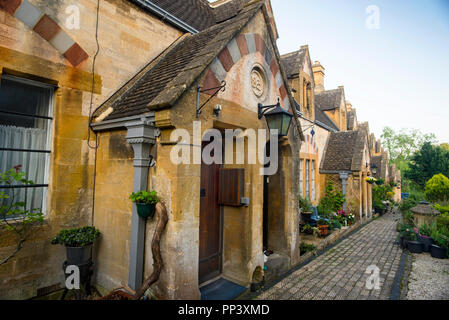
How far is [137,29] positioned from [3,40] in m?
2.91

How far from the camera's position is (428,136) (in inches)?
1753

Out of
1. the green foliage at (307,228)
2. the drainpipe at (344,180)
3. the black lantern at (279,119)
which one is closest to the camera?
the black lantern at (279,119)

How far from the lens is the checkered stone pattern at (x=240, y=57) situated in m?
4.24

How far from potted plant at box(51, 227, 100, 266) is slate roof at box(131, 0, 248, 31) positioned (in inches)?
258

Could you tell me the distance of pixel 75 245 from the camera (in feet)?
13.2

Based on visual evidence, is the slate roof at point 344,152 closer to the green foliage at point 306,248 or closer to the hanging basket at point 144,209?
the green foliage at point 306,248

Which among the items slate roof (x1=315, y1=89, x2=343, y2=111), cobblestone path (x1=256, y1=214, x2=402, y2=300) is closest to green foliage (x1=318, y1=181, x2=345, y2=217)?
cobblestone path (x1=256, y1=214, x2=402, y2=300)

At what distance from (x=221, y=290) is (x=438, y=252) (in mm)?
7494

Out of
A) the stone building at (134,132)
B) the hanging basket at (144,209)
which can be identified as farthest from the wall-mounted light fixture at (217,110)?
the hanging basket at (144,209)

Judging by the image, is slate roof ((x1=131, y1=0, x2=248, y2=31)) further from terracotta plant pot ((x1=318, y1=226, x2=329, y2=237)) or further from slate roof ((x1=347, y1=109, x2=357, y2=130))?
slate roof ((x1=347, y1=109, x2=357, y2=130))

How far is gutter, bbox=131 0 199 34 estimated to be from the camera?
6098 millimetres

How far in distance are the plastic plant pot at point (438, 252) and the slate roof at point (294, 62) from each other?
30.8ft
